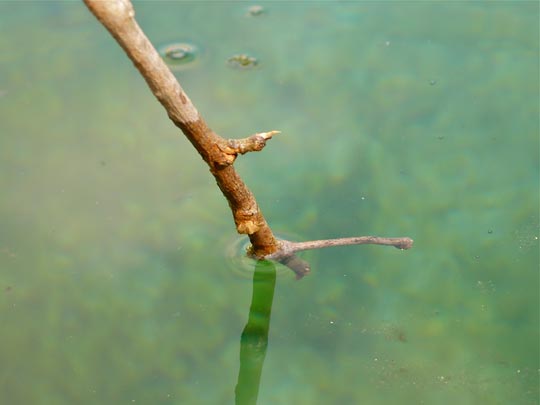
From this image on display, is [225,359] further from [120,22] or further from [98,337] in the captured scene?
[120,22]

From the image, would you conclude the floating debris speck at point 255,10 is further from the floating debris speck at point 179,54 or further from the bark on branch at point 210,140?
the bark on branch at point 210,140

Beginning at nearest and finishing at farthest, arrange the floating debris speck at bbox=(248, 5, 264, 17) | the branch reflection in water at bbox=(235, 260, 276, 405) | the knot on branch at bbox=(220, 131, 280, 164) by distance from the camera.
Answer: the knot on branch at bbox=(220, 131, 280, 164) < the branch reflection in water at bbox=(235, 260, 276, 405) < the floating debris speck at bbox=(248, 5, 264, 17)

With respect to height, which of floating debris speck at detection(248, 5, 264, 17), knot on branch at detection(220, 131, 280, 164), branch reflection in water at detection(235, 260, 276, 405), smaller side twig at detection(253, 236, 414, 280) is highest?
knot on branch at detection(220, 131, 280, 164)

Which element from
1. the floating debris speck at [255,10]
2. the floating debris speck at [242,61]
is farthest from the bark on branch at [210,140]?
the floating debris speck at [255,10]

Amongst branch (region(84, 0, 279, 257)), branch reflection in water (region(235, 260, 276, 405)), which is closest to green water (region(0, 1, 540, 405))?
branch reflection in water (region(235, 260, 276, 405))

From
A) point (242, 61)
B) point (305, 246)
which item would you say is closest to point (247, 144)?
point (305, 246)

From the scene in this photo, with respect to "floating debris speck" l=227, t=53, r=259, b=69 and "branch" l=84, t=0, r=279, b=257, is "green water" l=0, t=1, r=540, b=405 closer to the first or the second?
"floating debris speck" l=227, t=53, r=259, b=69

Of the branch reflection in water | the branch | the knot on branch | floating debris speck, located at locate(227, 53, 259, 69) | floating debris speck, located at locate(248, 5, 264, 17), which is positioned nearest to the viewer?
the branch

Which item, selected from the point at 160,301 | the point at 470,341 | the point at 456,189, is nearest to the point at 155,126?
the point at 160,301
